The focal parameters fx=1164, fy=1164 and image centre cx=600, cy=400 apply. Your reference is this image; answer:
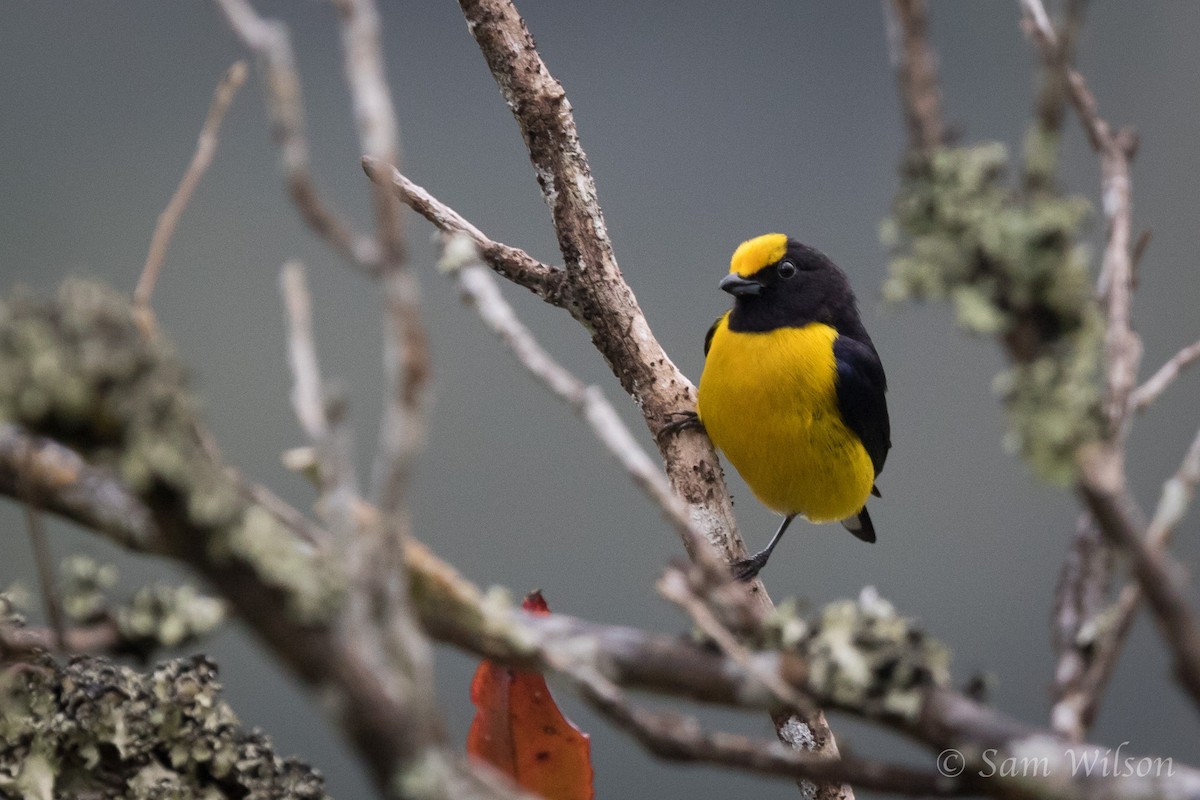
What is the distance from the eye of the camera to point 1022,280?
52 cm

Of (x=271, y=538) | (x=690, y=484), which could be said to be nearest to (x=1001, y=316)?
(x=271, y=538)

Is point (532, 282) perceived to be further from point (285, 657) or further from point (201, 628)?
point (285, 657)

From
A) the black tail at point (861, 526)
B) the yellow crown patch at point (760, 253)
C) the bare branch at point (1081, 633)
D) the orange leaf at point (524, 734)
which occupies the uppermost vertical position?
the yellow crown patch at point (760, 253)

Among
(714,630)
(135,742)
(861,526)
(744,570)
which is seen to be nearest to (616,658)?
(714,630)

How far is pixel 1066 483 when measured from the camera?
51 centimetres

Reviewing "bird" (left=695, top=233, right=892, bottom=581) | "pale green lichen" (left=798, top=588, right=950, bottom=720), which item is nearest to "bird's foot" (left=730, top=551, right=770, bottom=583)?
"bird" (left=695, top=233, right=892, bottom=581)

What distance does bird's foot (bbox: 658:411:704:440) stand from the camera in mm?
1471

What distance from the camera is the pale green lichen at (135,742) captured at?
0.89 meters

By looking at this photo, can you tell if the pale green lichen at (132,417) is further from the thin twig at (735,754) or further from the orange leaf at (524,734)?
the orange leaf at (524,734)

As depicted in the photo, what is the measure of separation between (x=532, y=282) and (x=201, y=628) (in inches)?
35.3

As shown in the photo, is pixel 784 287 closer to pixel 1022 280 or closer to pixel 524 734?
pixel 524 734

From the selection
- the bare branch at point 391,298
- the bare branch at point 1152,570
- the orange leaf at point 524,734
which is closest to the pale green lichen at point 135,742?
the orange leaf at point 524,734

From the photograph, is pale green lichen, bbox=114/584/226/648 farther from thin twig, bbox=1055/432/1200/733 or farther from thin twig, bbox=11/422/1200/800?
thin twig, bbox=1055/432/1200/733

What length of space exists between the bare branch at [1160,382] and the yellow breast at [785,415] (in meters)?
1.13
